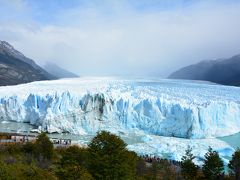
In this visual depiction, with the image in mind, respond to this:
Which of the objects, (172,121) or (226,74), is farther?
(226,74)

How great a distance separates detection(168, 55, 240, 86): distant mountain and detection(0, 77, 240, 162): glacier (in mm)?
37206

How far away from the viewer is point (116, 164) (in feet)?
39.8

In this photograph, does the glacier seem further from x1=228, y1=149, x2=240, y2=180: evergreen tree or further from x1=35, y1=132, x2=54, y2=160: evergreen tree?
x1=35, y1=132, x2=54, y2=160: evergreen tree

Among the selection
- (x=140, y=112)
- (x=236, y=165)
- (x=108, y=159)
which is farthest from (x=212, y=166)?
(x=140, y=112)

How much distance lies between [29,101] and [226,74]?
46.4 meters

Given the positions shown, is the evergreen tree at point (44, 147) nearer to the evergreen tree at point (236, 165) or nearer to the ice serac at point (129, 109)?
the ice serac at point (129, 109)

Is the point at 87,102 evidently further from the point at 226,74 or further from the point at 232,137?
the point at 226,74

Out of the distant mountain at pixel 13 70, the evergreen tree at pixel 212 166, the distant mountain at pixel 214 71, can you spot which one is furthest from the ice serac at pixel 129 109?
the distant mountain at pixel 13 70

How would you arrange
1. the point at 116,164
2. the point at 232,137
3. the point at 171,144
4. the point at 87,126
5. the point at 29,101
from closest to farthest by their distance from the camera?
the point at 116,164 → the point at 171,144 → the point at 232,137 → the point at 87,126 → the point at 29,101

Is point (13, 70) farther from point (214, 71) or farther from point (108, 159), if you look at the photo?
point (108, 159)

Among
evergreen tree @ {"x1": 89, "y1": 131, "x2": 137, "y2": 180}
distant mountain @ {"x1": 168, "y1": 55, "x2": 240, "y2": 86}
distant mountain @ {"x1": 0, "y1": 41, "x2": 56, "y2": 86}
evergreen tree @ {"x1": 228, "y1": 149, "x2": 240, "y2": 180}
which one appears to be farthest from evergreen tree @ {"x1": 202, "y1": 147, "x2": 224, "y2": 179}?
distant mountain @ {"x1": 0, "y1": 41, "x2": 56, "y2": 86}

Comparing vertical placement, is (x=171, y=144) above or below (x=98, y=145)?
below

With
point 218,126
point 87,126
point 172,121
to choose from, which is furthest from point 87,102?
point 218,126

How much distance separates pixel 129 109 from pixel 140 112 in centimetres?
85
